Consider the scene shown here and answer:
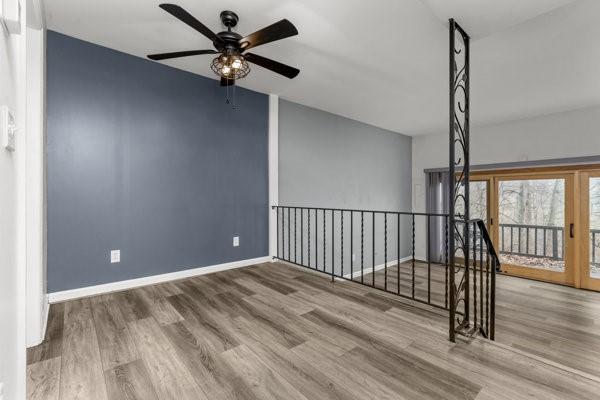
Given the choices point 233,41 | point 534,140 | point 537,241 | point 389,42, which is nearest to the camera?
point 233,41

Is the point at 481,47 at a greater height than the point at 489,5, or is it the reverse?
the point at 481,47

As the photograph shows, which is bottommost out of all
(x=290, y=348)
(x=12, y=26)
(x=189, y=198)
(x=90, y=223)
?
(x=290, y=348)

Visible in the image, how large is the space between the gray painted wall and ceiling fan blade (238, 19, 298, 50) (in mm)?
2081

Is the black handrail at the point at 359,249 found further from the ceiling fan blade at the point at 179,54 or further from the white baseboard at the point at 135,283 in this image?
the ceiling fan blade at the point at 179,54

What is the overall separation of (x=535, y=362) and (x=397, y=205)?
479 centimetres

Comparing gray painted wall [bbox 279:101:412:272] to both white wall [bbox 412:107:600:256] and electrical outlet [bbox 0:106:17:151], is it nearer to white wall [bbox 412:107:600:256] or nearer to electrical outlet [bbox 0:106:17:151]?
white wall [bbox 412:107:600:256]

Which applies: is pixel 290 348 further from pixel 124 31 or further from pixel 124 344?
pixel 124 31

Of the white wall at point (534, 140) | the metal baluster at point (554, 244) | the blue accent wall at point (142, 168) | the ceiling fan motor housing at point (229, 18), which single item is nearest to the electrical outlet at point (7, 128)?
the ceiling fan motor housing at point (229, 18)

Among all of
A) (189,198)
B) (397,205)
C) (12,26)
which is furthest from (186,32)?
(397,205)

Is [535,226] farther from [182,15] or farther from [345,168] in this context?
[182,15]

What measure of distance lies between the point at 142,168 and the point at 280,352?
230 centimetres

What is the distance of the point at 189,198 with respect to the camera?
10.6 ft

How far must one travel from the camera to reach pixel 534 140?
4785 millimetres

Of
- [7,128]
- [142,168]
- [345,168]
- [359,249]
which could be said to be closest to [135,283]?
[142,168]
